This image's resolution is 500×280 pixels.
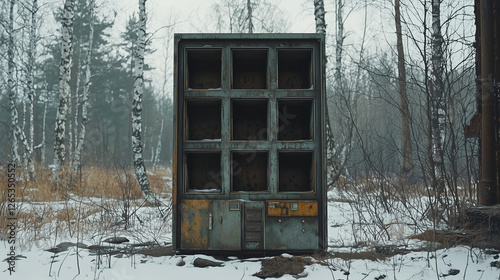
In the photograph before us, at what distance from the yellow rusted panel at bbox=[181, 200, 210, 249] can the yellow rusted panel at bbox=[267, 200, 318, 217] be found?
0.83m

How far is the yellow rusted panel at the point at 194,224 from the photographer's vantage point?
477 cm

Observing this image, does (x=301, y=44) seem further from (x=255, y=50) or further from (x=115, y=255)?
(x=115, y=255)

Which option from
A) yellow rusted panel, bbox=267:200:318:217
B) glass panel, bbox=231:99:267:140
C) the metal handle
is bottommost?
the metal handle

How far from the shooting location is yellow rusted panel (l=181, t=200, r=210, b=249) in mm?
4770

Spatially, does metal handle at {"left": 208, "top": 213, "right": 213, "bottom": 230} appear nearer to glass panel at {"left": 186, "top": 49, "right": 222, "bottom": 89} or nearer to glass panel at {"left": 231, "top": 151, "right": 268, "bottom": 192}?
glass panel at {"left": 231, "top": 151, "right": 268, "bottom": 192}

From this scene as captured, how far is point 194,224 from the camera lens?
477 cm

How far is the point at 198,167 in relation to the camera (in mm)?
5633

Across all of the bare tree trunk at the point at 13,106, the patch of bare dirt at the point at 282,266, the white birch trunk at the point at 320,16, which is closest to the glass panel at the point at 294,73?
the patch of bare dirt at the point at 282,266

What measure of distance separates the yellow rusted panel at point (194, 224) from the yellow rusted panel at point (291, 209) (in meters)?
0.83

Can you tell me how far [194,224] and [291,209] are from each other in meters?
1.26

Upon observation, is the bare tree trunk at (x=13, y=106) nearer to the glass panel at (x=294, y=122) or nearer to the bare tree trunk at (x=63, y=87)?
the bare tree trunk at (x=63, y=87)

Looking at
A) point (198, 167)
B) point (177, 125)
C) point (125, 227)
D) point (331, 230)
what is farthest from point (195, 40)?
point (331, 230)

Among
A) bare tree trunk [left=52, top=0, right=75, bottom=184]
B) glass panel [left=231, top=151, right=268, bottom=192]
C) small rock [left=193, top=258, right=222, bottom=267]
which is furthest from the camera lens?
bare tree trunk [left=52, top=0, right=75, bottom=184]

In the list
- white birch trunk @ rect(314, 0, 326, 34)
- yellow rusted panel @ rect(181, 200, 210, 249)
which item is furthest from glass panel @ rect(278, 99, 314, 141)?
white birch trunk @ rect(314, 0, 326, 34)
